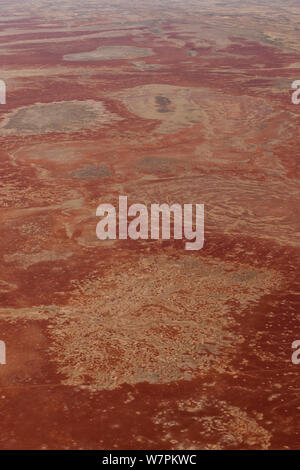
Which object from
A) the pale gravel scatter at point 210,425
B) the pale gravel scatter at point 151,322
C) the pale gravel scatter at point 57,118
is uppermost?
the pale gravel scatter at point 57,118

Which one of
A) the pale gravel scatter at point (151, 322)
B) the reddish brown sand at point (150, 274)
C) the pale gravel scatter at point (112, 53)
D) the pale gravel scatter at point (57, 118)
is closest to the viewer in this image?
the reddish brown sand at point (150, 274)

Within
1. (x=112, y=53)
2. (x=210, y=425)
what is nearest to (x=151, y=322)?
(x=210, y=425)

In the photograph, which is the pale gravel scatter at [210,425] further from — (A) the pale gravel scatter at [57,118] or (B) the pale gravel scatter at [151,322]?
(A) the pale gravel scatter at [57,118]

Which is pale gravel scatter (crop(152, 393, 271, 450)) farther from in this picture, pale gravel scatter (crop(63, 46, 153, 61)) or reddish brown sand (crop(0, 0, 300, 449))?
pale gravel scatter (crop(63, 46, 153, 61))

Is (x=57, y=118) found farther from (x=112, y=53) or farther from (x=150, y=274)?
(x=112, y=53)

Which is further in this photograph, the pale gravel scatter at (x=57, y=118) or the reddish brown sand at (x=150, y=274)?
the pale gravel scatter at (x=57, y=118)

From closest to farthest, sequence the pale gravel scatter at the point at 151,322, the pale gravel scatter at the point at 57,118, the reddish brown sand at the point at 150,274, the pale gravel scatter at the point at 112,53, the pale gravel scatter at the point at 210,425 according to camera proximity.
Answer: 1. the pale gravel scatter at the point at 210,425
2. the reddish brown sand at the point at 150,274
3. the pale gravel scatter at the point at 151,322
4. the pale gravel scatter at the point at 57,118
5. the pale gravel scatter at the point at 112,53

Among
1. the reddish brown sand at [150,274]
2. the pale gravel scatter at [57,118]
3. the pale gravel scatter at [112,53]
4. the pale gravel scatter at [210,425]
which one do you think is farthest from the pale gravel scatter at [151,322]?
the pale gravel scatter at [112,53]
